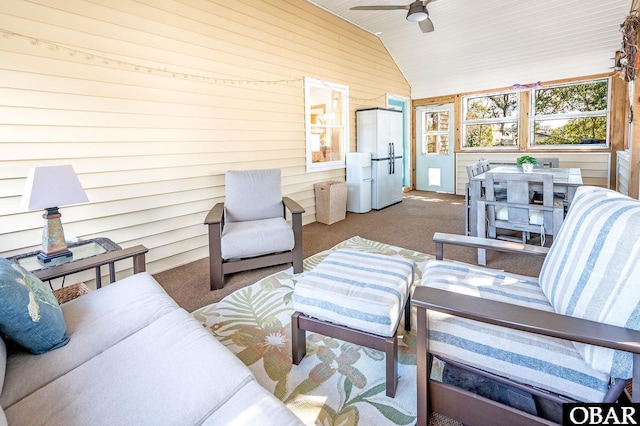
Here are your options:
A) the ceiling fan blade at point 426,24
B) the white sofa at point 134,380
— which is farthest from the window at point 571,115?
the white sofa at point 134,380

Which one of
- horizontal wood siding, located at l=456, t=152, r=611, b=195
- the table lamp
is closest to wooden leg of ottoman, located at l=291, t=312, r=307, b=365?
the table lamp

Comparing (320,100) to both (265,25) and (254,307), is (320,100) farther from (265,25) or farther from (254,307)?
(254,307)

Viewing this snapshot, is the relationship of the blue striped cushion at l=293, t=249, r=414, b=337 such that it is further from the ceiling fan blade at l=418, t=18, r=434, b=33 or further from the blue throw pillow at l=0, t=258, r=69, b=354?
the ceiling fan blade at l=418, t=18, r=434, b=33

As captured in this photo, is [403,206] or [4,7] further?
[403,206]

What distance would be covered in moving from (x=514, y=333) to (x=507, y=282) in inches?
19.6

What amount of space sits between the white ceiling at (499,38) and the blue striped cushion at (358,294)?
4.51 metres

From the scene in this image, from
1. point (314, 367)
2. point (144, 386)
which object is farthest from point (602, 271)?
point (144, 386)

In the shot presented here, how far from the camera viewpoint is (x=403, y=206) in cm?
625

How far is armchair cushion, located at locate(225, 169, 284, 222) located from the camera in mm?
3436

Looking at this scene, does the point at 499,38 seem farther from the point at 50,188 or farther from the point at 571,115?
the point at 50,188

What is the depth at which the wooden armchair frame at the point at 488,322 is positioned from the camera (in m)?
0.97

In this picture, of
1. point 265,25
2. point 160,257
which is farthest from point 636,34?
point 160,257

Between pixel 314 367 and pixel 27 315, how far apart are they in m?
1.30

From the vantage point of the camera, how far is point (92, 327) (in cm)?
142
